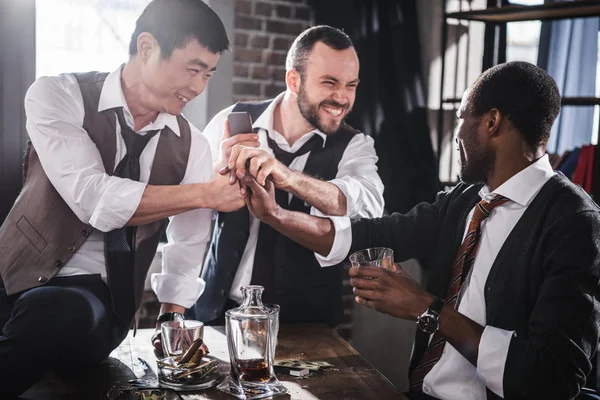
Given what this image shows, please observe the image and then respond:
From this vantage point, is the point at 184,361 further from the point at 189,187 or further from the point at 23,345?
the point at 189,187

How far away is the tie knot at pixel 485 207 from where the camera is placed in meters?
1.86

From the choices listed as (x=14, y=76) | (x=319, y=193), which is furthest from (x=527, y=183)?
(x=14, y=76)

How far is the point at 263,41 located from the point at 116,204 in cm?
102

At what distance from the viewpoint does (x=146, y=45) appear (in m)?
2.02

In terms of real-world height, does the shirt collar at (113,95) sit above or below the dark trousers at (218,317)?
above

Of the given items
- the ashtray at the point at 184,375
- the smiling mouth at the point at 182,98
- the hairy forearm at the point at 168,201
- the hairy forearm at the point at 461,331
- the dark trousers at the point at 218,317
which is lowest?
the dark trousers at the point at 218,317

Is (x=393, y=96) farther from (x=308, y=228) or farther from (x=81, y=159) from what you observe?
(x=81, y=159)

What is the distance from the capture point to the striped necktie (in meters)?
1.90

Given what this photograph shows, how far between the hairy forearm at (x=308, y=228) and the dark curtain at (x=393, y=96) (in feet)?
2.61

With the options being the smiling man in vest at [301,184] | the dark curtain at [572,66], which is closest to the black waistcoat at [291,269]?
the smiling man in vest at [301,184]

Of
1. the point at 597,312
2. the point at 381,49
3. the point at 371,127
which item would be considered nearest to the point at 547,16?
the point at 381,49

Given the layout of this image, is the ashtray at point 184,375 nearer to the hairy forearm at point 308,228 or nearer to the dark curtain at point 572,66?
the hairy forearm at point 308,228

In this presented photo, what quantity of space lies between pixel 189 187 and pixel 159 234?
7.0 inches

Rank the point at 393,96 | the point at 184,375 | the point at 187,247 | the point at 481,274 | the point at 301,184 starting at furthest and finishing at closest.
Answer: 1. the point at 393,96
2. the point at 301,184
3. the point at 187,247
4. the point at 481,274
5. the point at 184,375
